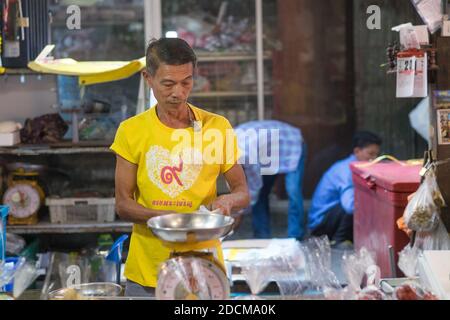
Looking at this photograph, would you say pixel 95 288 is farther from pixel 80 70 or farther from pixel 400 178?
pixel 80 70

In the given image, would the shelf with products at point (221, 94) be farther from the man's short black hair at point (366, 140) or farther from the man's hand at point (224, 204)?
the man's hand at point (224, 204)

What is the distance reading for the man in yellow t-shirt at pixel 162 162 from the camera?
99.4 inches

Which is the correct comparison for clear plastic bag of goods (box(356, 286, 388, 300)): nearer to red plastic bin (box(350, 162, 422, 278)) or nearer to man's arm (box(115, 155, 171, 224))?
man's arm (box(115, 155, 171, 224))

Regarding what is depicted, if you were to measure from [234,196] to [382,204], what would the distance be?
5.81 ft

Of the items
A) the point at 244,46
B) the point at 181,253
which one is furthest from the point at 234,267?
the point at 244,46

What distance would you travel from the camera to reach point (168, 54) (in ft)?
8.23

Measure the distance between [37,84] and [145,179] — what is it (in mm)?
3007

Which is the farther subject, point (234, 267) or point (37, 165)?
point (37, 165)

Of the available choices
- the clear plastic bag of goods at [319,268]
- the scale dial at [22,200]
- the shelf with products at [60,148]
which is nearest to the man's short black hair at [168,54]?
the clear plastic bag of goods at [319,268]

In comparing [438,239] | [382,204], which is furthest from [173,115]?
[382,204]

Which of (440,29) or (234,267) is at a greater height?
(440,29)

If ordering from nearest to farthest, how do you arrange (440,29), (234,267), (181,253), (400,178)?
(181,253), (440,29), (400,178), (234,267)

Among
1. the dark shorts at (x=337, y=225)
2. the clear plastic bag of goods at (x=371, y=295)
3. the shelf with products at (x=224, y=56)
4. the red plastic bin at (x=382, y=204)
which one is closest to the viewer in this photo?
the clear plastic bag of goods at (x=371, y=295)

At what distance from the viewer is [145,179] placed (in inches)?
102
